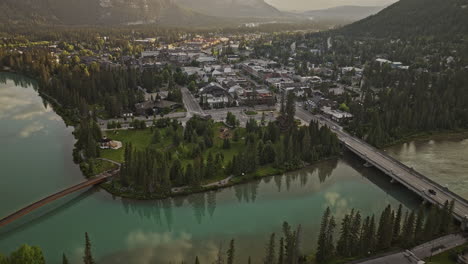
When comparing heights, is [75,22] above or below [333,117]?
above

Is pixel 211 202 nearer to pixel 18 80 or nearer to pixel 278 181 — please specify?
pixel 278 181

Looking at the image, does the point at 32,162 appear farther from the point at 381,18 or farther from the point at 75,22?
the point at 75,22

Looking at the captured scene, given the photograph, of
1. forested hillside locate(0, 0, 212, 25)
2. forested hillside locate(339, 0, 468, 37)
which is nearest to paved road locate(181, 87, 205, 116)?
forested hillside locate(339, 0, 468, 37)

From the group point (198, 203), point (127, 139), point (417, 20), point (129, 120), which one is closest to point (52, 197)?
point (198, 203)

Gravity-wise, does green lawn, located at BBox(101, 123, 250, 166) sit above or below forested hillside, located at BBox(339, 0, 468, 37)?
below

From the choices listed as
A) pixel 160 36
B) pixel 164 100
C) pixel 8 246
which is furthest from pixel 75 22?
pixel 8 246

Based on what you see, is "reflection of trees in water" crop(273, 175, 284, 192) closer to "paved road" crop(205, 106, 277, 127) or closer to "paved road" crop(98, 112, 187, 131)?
"paved road" crop(205, 106, 277, 127)

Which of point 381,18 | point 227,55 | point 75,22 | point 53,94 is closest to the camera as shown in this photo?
→ point 53,94
